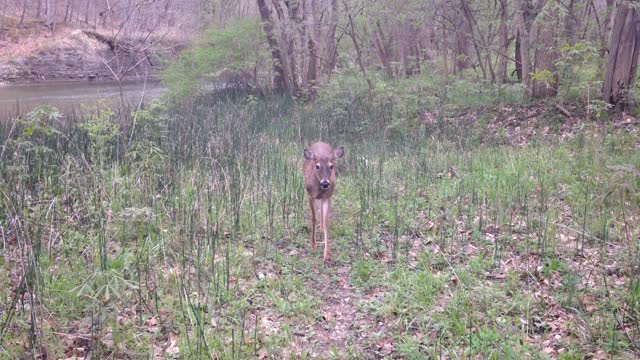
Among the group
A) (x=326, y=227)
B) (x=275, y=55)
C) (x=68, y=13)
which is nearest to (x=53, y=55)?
(x=68, y=13)

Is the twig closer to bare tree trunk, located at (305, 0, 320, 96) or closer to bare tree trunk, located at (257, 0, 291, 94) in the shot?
bare tree trunk, located at (305, 0, 320, 96)

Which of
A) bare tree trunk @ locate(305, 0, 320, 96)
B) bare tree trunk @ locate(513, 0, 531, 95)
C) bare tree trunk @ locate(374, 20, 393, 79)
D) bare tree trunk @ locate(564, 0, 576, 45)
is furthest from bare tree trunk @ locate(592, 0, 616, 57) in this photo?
bare tree trunk @ locate(374, 20, 393, 79)

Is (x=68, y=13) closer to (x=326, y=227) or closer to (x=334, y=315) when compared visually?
(x=326, y=227)

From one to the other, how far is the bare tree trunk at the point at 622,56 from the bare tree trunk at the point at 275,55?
32.2 ft

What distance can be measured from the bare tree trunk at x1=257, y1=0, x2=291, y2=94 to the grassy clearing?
29.1ft

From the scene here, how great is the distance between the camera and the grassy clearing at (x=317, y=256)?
4.07 meters

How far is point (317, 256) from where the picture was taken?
607 centimetres

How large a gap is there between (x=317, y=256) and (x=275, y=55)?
12918 mm

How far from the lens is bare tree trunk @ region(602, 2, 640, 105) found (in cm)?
988

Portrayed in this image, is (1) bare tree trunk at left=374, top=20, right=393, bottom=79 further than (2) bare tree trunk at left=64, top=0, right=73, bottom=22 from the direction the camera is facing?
No

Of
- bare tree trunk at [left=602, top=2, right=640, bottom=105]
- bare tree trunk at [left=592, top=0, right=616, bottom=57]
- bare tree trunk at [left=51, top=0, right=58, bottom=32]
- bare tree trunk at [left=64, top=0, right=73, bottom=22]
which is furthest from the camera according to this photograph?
bare tree trunk at [left=64, top=0, right=73, bottom=22]

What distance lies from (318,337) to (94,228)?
268 centimetres

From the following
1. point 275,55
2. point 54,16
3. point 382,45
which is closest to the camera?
point 275,55

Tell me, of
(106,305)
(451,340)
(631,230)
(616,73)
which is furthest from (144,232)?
(616,73)
